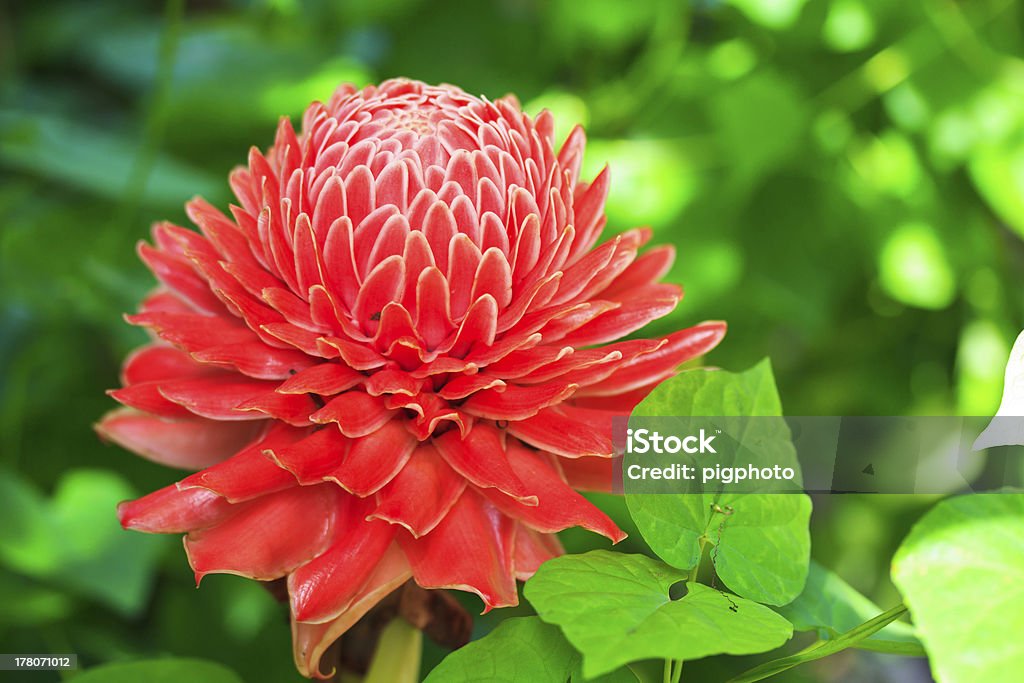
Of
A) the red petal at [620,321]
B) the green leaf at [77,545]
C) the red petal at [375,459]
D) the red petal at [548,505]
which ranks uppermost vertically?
the red petal at [620,321]

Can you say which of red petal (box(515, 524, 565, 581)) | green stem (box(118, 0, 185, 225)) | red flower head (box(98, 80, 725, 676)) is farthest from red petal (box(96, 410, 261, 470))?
green stem (box(118, 0, 185, 225))

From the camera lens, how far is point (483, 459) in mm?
305

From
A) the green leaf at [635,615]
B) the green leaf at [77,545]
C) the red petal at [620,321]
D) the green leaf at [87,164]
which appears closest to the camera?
the green leaf at [635,615]

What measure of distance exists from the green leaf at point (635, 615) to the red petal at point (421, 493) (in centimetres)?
4

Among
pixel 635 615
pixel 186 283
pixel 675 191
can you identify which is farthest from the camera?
pixel 675 191

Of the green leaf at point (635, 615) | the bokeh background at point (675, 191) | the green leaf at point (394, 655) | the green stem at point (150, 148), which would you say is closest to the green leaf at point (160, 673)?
the green leaf at point (394, 655)

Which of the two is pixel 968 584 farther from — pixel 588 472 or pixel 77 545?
pixel 77 545

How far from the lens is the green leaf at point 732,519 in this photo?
0.99 feet

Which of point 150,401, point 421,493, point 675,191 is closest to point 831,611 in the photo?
point 421,493

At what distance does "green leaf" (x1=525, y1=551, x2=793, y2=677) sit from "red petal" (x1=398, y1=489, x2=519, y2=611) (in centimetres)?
2

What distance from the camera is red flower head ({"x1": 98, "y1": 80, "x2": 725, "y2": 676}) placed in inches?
11.8

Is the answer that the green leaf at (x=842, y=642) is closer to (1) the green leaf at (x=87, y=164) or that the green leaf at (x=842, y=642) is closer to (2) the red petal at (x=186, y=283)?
(2) the red petal at (x=186, y=283)

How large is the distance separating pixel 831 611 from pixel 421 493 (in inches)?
6.6

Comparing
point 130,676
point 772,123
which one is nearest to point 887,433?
point 130,676
